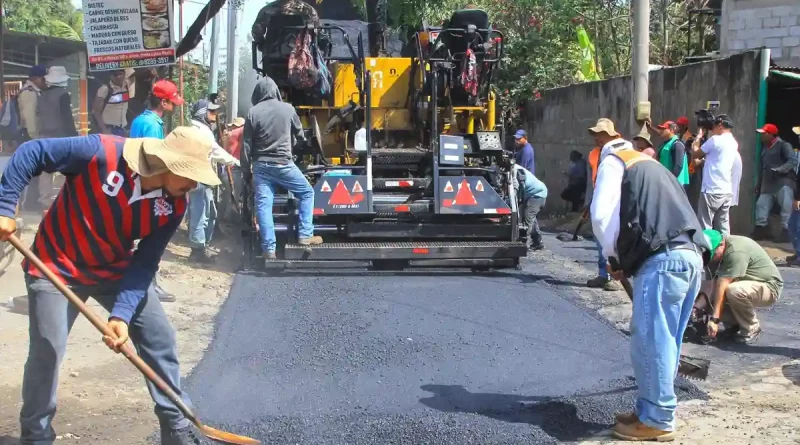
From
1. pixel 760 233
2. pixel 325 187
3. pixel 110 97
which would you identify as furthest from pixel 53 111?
pixel 760 233

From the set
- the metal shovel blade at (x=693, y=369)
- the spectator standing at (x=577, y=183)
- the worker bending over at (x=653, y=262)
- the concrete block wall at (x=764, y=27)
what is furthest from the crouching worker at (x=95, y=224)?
the concrete block wall at (x=764, y=27)

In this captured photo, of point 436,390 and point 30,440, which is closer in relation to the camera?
point 30,440

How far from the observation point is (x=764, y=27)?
13.4m

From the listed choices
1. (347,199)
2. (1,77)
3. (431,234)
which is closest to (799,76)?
(431,234)

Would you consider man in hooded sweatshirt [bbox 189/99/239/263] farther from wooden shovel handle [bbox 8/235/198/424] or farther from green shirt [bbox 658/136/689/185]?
wooden shovel handle [bbox 8/235/198/424]

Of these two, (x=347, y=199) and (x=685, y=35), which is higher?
(x=685, y=35)

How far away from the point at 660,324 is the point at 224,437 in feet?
6.83

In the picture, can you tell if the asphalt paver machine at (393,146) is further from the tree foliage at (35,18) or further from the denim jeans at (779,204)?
the tree foliage at (35,18)

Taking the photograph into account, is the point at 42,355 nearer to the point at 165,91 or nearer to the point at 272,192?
the point at 165,91

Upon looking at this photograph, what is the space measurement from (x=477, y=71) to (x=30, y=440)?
704 centimetres

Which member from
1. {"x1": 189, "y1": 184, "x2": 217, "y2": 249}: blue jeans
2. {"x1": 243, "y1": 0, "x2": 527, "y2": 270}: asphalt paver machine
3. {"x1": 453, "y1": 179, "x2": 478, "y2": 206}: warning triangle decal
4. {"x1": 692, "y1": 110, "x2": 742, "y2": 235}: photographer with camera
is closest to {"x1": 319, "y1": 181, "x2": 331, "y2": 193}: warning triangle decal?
{"x1": 243, "y1": 0, "x2": 527, "y2": 270}: asphalt paver machine

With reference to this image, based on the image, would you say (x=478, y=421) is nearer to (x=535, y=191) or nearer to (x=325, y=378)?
(x=325, y=378)

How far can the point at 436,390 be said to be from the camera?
4.88m

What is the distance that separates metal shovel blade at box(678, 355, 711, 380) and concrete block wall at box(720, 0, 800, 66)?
30.5ft
